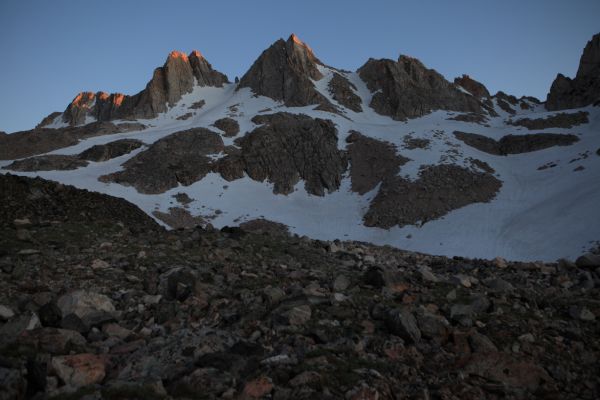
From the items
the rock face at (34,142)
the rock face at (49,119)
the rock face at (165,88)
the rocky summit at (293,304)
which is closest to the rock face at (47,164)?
the rock face at (34,142)

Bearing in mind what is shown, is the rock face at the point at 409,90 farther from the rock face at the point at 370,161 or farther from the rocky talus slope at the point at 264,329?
the rocky talus slope at the point at 264,329

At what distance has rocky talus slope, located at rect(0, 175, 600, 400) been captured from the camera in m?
5.86

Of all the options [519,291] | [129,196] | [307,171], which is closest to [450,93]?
[307,171]

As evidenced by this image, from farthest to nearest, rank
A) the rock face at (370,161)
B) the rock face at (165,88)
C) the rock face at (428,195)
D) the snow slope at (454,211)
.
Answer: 1. the rock face at (165,88)
2. the rock face at (370,161)
3. the rock face at (428,195)
4. the snow slope at (454,211)

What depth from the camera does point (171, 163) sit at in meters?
67.9

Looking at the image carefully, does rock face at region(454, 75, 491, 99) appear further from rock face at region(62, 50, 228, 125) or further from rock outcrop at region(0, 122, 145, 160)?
rock outcrop at region(0, 122, 145, 160)

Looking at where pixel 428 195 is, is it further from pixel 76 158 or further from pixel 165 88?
pixel 165 88

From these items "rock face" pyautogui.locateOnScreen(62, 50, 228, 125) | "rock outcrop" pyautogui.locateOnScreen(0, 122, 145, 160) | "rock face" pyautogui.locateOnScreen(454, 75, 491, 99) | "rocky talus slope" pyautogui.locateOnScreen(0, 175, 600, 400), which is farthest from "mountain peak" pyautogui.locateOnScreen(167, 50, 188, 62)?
"rocky talus slope" pyautogui.locateOnScreen(0, 175, 600, 400)

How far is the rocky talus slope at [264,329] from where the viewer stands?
19.2 feet

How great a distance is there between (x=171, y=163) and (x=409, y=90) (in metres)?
73.8

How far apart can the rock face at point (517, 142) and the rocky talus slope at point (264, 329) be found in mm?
71241

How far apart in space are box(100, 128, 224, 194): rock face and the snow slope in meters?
1.85

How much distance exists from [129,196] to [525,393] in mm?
58032

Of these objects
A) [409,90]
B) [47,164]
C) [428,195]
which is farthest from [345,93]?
[47,164]
